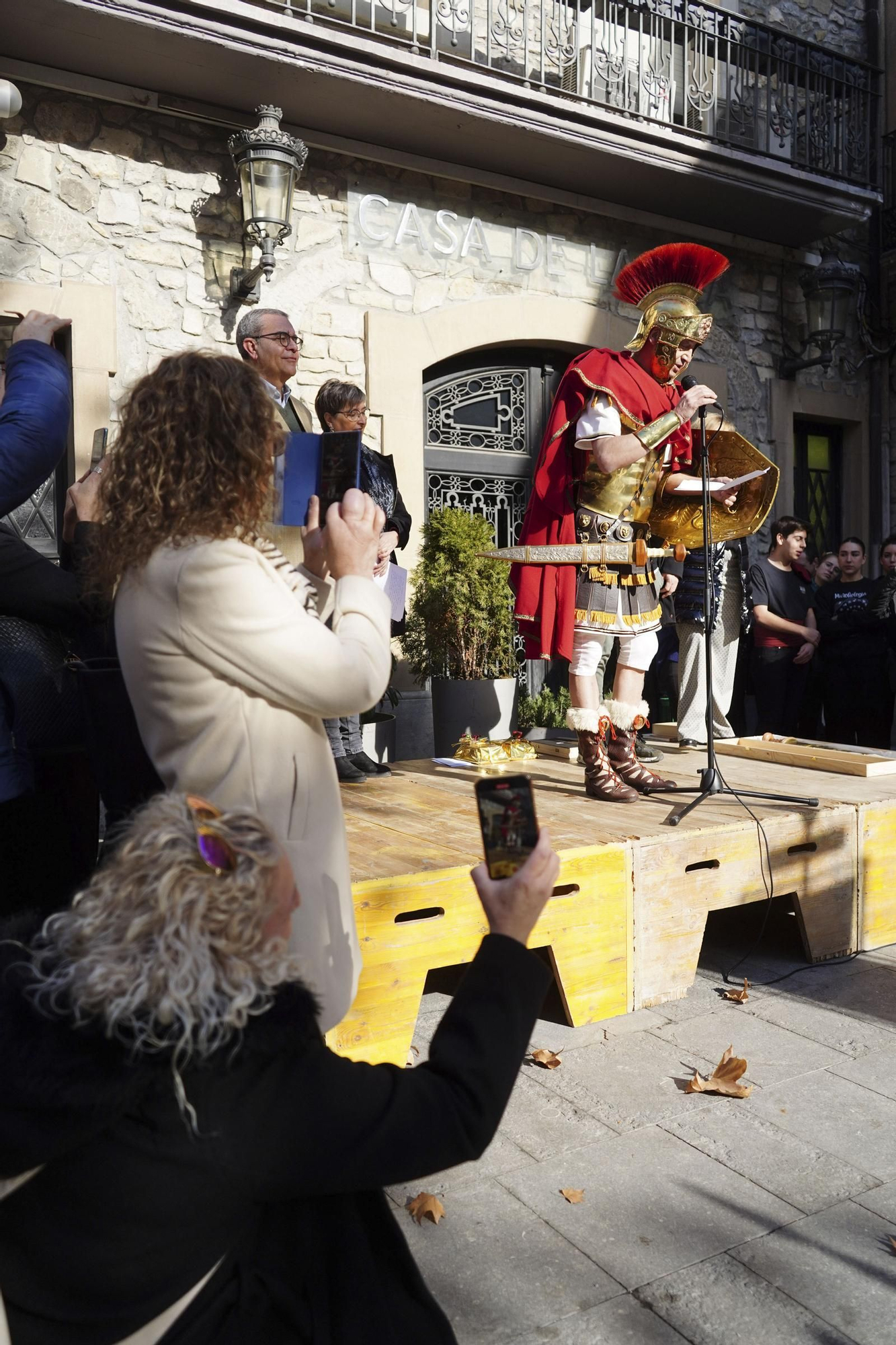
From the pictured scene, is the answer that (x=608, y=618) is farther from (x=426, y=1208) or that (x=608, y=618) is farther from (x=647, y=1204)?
(x=426, y=1208)

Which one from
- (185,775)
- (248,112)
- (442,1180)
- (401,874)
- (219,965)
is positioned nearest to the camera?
(219,965)

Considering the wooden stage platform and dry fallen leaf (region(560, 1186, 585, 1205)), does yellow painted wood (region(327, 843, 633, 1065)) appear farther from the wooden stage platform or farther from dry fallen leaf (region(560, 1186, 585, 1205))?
dry fallen leaf (region(560, 1186, 585, 1205))

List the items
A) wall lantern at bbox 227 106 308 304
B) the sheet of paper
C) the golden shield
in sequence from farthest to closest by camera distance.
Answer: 1. wall lantern at bbox 227 106 308 304
2. the golden shield
3. the sheet of paper

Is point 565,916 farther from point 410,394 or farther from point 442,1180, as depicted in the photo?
point 410,394

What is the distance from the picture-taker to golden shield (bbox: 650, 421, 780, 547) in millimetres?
4652

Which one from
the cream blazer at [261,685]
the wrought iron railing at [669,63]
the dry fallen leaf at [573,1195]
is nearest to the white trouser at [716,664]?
the wrought iron railing at [669,63]

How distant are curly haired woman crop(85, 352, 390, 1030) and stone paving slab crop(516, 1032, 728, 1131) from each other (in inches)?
49.9

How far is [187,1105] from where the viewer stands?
44.7 inches

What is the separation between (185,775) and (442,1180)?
1288mm

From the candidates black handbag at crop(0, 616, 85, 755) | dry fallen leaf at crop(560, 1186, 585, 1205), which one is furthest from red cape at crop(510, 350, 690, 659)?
dry fallen leaf at crop(560, 1186, 585, 1205)

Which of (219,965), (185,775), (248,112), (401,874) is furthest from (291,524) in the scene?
(248,112)

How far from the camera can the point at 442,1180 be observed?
2.46m

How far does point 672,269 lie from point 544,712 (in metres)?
3.74

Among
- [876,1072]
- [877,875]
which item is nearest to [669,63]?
[877,875]
